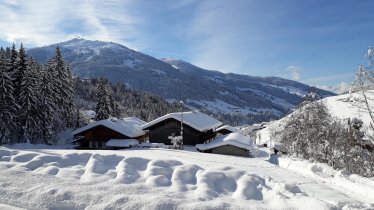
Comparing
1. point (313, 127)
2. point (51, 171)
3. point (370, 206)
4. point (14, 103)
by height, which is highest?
point (14, 103)

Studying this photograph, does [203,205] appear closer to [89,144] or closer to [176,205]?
[176,205]

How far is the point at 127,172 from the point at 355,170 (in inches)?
641

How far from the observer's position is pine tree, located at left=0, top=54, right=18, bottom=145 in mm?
42875

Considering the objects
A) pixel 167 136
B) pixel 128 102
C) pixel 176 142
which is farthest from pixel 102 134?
pixel 128 102

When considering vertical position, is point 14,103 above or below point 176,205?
above

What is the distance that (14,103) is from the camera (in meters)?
44.4

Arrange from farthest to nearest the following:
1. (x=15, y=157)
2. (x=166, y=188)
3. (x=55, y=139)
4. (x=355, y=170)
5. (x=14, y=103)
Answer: (x=55, y=139)
(x=14, y=103)
(x=355, y=170)
(x=15, y=157)
(x=166, y=188)

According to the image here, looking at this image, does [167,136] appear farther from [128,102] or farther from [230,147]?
[128,102]

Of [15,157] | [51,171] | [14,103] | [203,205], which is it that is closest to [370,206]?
[203,205]

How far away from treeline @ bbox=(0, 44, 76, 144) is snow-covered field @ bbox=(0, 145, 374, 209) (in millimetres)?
31376

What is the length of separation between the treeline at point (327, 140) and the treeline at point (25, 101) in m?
32.2

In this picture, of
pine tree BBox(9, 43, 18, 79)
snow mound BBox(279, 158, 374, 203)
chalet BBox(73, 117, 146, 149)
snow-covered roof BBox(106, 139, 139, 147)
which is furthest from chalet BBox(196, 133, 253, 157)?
snow mound BBox(279, 158, 374, 203)

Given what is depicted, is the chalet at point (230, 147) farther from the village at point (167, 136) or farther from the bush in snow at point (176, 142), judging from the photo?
the bush in snow at point (176, 142)

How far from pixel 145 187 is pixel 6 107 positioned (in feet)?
126
